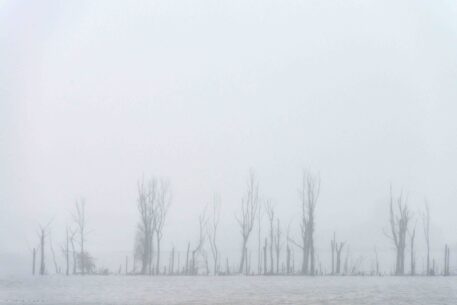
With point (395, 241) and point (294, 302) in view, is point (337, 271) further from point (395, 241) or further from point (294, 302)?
point (294, 302)

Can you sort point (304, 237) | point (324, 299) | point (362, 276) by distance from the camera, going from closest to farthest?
point (324, 299) < point (304, 237) < point (362, 276)

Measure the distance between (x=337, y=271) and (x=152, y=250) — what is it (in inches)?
756

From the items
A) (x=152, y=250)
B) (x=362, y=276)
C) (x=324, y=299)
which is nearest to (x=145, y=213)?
(x=152, y=250)

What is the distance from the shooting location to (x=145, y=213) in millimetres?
86125

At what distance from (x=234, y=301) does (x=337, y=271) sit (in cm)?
5080

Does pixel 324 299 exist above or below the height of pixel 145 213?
below

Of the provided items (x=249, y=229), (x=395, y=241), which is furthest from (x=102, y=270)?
(x=395, y=241)

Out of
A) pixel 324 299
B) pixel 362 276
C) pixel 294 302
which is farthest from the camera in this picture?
pixel 362 276

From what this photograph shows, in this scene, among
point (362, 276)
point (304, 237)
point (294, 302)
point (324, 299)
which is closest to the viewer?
point (294, 302)

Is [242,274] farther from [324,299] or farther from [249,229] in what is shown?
[324,299]

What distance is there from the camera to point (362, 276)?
89.0 meters

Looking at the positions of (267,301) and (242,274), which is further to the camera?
(242,274)

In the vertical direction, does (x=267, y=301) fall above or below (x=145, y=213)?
below

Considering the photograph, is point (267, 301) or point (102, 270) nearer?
point (267, 301)
